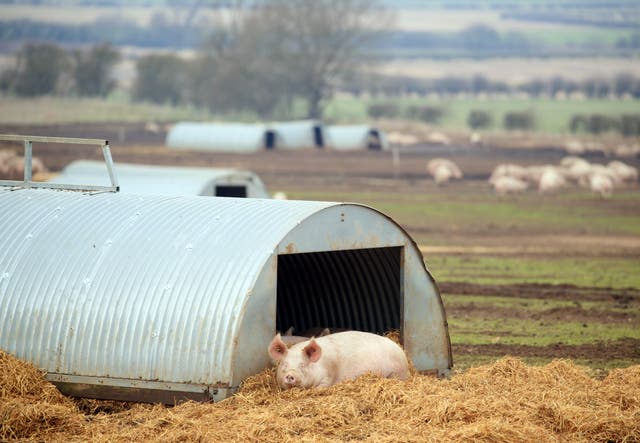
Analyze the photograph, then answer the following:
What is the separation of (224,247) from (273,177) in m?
33.1

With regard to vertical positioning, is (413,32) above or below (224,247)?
above

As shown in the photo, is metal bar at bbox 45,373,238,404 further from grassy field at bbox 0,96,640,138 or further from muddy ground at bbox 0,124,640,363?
grassy field at bbox 0,96,640,138

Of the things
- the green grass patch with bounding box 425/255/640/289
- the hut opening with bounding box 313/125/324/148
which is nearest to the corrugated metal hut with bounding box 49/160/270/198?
the green grass patch with bounding box 425/255/640/289

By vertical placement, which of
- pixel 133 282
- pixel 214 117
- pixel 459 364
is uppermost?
pixel 214 117

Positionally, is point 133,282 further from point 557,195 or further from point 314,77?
point 314,77

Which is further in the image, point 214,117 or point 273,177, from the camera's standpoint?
point 214,117

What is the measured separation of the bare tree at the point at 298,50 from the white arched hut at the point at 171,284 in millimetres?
74816

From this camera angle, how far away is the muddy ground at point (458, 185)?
1830 cm

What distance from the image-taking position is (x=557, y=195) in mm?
41188

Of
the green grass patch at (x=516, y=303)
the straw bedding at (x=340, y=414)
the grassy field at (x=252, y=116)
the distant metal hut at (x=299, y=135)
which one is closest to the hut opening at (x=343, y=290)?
the straw bedding at (x=340, y=414)

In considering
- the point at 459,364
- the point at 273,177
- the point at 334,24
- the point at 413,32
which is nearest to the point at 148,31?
the point at 413,32

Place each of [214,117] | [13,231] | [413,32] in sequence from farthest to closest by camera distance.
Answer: [413,32], [214,117], [13,231]

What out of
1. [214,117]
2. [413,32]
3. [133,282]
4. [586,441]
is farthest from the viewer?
[413,32]

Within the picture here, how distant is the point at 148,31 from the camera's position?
15350 centimetres
